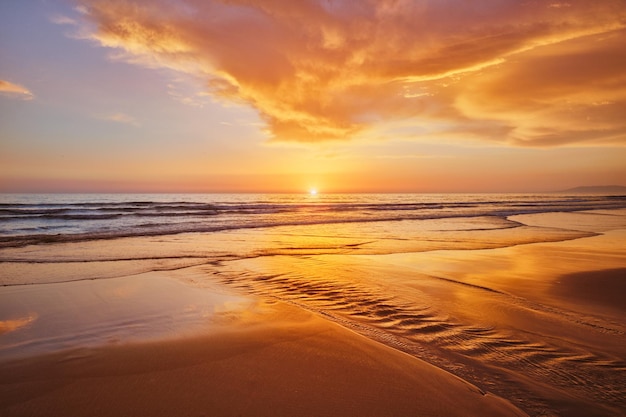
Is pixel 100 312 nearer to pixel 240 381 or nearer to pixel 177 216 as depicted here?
pixel 240 381

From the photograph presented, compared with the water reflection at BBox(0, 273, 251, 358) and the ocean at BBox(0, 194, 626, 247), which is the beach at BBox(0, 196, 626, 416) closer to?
the water reflection at BBox(0, 273, 251, 358)

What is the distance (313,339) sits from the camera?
445cm

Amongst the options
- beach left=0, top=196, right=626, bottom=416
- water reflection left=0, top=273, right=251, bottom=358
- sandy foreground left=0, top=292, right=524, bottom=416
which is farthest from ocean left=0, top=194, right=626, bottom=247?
sandy foreground left=0, top=292, right=524, bottom=416

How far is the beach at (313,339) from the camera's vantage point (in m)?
3.09

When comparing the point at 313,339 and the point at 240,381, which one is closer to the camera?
the point at 240,381

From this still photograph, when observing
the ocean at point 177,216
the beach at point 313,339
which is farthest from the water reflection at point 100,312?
the ocean at point 177,216

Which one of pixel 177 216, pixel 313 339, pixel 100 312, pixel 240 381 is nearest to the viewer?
pixel 240 381

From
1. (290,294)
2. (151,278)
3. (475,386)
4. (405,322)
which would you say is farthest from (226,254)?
(475,386)

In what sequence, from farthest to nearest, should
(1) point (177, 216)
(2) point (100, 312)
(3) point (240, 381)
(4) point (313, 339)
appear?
(1) point (177, 216) < (2) point (100, 312) < (4) point (313, 339) < (3) point (240, 381)

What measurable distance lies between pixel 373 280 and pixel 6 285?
7.91 metres

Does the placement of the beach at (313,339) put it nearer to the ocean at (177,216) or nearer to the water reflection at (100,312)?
the water reflection at (100,312)

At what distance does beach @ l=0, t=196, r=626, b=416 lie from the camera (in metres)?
3.09

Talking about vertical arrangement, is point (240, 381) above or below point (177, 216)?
above

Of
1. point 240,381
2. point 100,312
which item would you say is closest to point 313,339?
point 240,381
